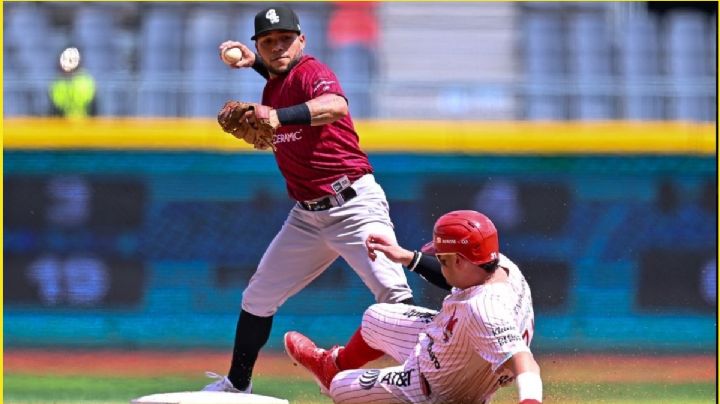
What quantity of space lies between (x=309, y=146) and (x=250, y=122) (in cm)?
49

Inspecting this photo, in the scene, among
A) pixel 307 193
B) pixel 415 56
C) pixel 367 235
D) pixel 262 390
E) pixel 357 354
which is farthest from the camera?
pixel 415 56

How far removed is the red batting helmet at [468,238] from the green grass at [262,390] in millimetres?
1870

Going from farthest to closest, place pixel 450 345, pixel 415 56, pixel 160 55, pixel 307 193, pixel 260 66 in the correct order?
pixel 160 55 → pixel 415 56 → pixel 260 66 → pixel 307 193 → pixel 450 345

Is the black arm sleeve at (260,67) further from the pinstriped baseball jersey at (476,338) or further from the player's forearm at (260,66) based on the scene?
the pinstriped baseball jersey at (476,338)

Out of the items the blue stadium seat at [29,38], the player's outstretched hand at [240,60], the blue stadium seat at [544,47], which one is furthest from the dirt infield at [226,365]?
the blue stadium seat at [29,38]

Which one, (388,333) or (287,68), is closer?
(388,333)

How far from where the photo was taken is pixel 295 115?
14.2 feet

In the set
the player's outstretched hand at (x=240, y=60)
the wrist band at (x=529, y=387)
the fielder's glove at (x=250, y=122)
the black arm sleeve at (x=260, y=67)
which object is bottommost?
the wrist band at (x=529, y=387)

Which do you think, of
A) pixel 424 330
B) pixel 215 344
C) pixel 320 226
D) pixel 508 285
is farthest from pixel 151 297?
pixel 508 285

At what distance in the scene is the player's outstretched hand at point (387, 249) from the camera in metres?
4.31

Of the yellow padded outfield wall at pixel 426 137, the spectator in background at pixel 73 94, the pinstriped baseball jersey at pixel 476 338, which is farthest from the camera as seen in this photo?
the spectator in background at pixel 73 94

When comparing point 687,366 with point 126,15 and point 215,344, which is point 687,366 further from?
point 126,15

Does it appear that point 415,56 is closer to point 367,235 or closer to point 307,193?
point 307,193

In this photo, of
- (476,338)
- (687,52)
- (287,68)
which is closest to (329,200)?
(287,68)
